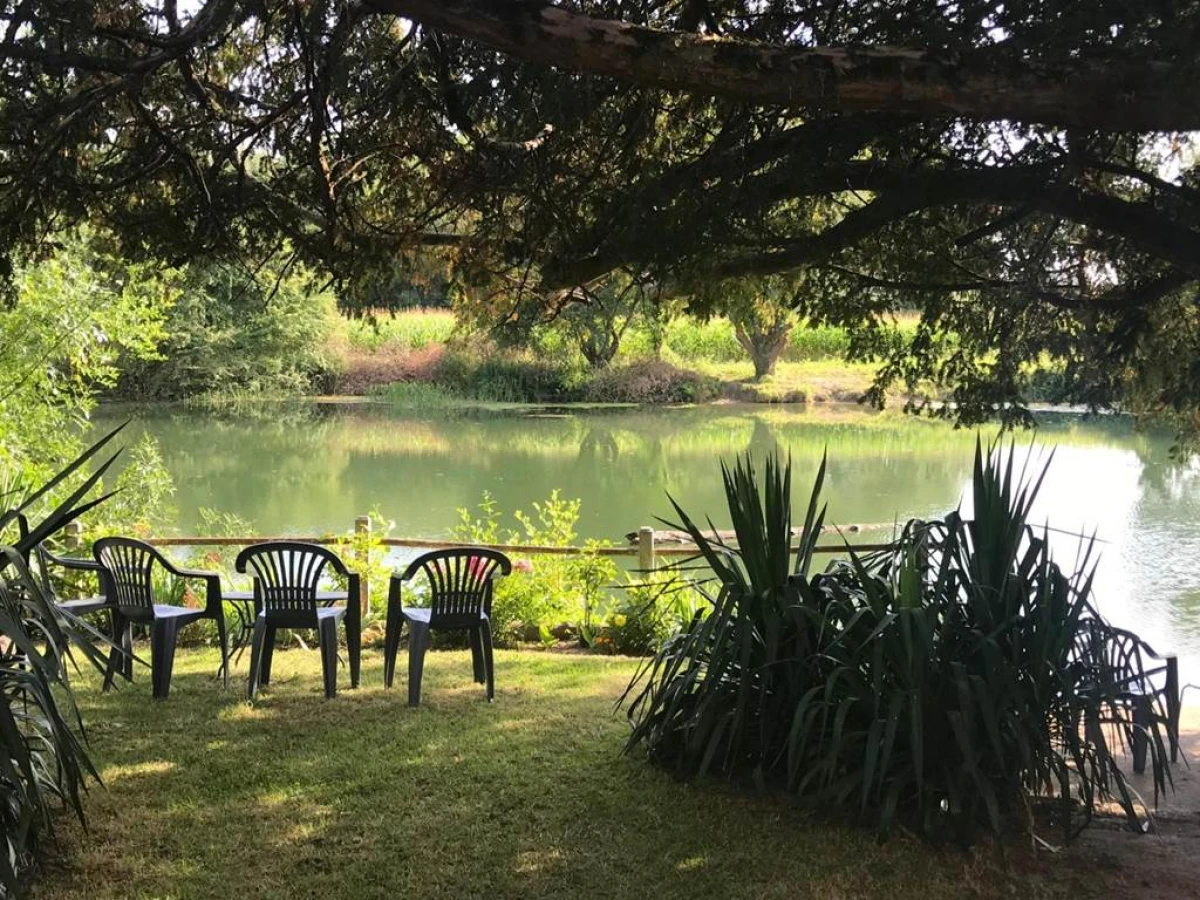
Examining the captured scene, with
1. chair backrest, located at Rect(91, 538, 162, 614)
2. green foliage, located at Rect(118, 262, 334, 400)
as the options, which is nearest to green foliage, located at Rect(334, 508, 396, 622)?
chair backrest, located at Rect(91, 538, 162, 614)

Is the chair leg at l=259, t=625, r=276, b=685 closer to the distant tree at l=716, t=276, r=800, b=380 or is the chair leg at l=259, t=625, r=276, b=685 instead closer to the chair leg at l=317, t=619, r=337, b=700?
the chair leg at l=317, t=619, r=337, b=700

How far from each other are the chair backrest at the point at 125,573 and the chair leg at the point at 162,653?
0.62ft

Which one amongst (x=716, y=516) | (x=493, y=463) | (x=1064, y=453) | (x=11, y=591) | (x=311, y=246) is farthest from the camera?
(x=1064, y=453)

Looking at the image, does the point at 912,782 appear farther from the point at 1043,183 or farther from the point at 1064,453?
the point at 1064,453

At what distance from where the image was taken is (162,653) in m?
4.23

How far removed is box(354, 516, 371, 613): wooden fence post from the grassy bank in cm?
1839

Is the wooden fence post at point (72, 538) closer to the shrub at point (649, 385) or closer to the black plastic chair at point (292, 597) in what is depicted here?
the black plastic chair at point (292, 597)

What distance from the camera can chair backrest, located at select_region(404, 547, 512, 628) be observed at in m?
4.39

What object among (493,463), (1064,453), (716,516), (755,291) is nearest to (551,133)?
(755,291)

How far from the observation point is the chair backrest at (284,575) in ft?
14.2

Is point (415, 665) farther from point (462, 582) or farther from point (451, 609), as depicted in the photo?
point (462, 582)

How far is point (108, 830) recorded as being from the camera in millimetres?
2770

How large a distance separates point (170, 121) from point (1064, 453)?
16.3 meters

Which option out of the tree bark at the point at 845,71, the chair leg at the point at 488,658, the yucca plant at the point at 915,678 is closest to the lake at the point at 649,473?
the yucca plant at the point at 915,678
